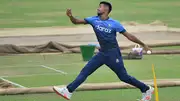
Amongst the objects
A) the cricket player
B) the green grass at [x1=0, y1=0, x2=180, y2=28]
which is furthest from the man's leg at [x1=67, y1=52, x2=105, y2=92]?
the green grass at [x1=0, y1=0, x2=180, y2=28]

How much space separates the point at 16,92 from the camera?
1223cm

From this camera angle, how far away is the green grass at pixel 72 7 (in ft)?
98.8

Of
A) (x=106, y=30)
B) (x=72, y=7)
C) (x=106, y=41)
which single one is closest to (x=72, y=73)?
(x=106, y=41)

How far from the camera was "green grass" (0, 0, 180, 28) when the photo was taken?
30109 millimetres

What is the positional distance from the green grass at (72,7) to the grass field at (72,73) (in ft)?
32.4

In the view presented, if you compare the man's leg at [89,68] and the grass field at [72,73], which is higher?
the man's leg at [89,68]

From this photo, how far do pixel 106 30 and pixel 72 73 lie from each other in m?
5.20

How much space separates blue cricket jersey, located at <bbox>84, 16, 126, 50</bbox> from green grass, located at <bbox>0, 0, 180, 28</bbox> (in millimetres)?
17833

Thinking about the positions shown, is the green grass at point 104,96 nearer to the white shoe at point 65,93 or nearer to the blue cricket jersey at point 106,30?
the white shoe at point 65,93

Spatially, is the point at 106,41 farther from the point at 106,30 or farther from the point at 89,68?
the point at 89,68

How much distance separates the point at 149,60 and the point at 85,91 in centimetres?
591

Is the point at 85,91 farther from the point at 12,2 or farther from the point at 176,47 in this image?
the point at 12,2

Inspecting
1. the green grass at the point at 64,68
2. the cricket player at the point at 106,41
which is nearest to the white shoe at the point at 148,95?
the cricket player at the point at 106,41

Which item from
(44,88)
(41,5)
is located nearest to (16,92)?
(44,88)
